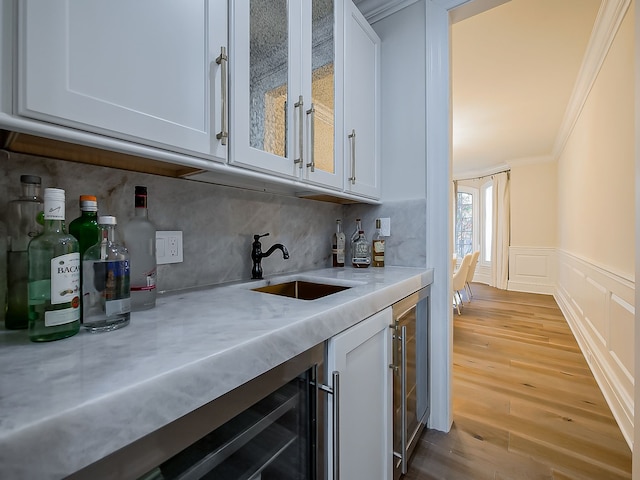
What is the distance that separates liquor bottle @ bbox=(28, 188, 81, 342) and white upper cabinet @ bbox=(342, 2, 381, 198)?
3.77 ft

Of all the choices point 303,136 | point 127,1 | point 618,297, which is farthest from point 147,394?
point 618,297

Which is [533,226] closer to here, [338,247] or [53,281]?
[338,247]

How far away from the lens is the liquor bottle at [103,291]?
0.60m

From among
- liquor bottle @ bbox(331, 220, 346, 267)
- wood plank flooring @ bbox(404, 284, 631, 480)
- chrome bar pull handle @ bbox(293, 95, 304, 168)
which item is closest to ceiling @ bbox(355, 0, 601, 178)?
chrome bar pull handle @ bbox(293, 95, 304, 168)

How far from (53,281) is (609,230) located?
3.17 metres

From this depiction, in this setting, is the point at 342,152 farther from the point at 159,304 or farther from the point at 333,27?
the point at 159,304

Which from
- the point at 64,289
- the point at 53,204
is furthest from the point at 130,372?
the point at 53,204

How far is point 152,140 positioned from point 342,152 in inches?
36.5

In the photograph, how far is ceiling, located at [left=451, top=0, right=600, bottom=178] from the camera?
2115 mm

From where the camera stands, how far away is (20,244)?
664mm

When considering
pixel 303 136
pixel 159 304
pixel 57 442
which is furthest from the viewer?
pixel 303 136

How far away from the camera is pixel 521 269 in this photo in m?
5.90

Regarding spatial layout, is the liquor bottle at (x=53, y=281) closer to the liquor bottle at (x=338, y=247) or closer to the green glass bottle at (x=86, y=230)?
the green glass bottle at (x=86, y=230)

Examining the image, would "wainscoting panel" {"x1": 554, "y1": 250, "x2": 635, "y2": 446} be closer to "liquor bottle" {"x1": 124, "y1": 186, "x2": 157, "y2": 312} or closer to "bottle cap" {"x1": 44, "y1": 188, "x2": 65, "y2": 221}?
"liquor bottle" {"x1": 124, "y1": 186, "x2": 157, "y2": 312}
